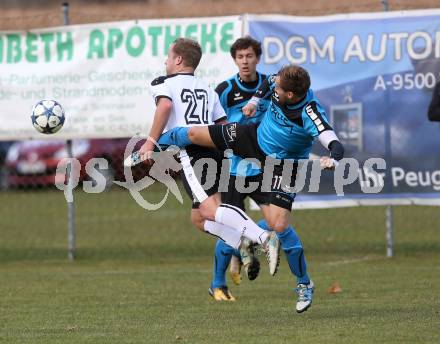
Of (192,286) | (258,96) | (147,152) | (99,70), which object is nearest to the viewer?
(147,152)

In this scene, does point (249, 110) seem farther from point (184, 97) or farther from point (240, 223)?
point (240, 223)

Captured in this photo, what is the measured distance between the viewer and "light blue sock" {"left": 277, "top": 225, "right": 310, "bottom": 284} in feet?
30.4

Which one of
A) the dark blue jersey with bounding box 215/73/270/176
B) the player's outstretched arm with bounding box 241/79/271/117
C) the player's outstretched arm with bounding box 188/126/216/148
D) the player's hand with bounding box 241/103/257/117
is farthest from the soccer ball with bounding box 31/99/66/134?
the player's outstretched arm with bounding box 188/126/216/148

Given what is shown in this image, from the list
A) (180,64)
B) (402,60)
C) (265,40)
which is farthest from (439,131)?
(180,64)

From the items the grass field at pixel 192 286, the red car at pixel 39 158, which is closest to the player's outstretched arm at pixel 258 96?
the grass field at pixel 192 286

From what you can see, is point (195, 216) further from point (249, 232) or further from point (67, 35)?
point (67, 35)

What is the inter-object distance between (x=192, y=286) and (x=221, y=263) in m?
0.99

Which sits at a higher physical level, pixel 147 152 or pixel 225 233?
pixel 147 152

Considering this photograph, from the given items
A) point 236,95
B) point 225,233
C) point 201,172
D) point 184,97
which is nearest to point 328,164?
point 225,233

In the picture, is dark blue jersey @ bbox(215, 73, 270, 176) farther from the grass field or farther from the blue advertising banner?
the blue advertising banner

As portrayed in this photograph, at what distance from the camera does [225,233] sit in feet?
30.0

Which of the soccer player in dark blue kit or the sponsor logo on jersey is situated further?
the soccer player in dark blue kit

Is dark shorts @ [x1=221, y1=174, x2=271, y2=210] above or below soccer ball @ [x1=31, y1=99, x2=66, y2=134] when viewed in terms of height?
below

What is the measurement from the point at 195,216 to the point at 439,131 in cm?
496
